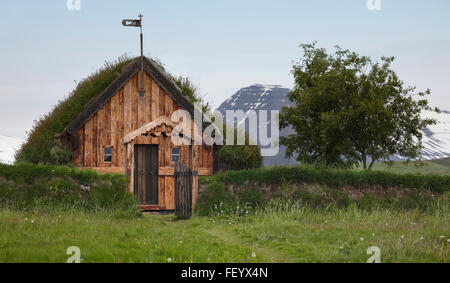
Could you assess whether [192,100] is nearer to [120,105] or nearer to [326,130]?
[120,105]

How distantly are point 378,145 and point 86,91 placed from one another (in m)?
14.6

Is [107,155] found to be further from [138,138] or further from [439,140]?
[439,140]

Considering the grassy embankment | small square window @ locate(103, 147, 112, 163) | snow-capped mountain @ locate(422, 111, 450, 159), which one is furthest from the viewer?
snow-capped mountain @ locate(422, 111, 450, 159)

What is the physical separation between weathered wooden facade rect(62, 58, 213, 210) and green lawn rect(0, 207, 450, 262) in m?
3.99

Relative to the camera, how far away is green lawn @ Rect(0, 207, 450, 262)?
890cm

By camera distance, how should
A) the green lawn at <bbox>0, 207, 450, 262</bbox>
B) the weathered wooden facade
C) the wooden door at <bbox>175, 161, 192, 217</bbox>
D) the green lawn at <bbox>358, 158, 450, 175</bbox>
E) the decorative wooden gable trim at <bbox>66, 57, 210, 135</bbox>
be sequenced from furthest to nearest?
Answer: the green lawn at <bbox>358, 158, 450, 175</bbox> → the decorative wooden gable trim at <bbox>66, 57, 210, 135</bbox> → the weathered wooden facade → the wooden door at <bbox>175, 161, 192, 217</bbox> → the green lawn at <bbox>0, 207, 450, 262</bbox>

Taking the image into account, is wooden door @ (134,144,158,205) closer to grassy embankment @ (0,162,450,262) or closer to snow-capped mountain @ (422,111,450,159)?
grassy embankment @ (0,162,450,262)

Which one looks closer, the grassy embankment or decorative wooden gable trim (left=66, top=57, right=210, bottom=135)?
the grassy embankment

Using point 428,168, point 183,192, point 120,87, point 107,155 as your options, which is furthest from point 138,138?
point 428,168

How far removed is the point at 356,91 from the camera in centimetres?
2097

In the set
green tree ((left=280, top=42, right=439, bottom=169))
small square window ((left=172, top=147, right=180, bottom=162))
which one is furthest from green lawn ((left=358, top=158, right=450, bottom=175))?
small square window ((left=172, top=147, right=180, bottom=162))

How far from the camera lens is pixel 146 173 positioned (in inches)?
763

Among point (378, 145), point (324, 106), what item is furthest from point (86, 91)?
point (378, 145)
